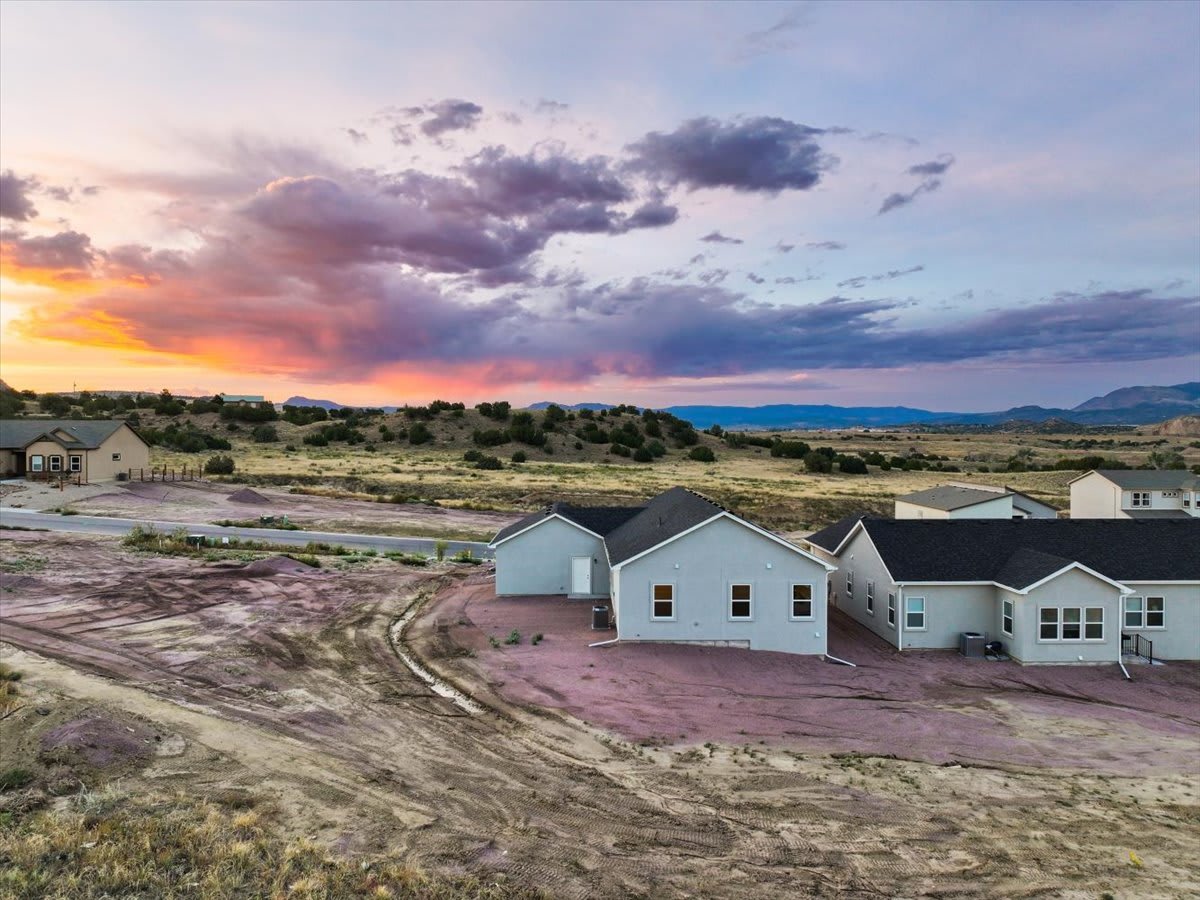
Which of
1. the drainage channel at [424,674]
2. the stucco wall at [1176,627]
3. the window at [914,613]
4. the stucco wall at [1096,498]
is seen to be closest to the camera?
the drainage channel at [424,674]

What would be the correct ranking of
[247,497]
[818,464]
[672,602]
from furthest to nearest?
[818,464] → [247,497] → [672,602]

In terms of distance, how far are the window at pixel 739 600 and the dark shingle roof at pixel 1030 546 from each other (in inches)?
204

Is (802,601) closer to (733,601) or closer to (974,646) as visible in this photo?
(733,601)

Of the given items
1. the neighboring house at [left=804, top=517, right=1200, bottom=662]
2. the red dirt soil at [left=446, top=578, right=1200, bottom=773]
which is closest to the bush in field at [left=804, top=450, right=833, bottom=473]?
the neighboring house at [left=804, top=517, right=1200, bottom=662]

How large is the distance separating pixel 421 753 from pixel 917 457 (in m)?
113

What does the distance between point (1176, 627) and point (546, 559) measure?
73.1 ft

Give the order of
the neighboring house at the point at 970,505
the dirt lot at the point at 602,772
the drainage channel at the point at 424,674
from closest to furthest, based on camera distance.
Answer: the dirt lot at the point at 602,772
the drainage channel at the point at 424,674
the neighboring house at the point at 970,505

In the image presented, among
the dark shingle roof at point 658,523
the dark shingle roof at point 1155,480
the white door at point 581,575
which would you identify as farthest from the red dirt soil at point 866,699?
the dark shingle roof at point 1155,480

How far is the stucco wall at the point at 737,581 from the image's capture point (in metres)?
23.0

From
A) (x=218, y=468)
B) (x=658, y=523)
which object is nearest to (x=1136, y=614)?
(x=658, y=523)

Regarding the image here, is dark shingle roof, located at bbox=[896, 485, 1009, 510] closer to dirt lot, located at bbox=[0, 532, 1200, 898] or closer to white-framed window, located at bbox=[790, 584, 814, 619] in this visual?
dirt lot, located at bbox=[0, 532, 1200, 898]

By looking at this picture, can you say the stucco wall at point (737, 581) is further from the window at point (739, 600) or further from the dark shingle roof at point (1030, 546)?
the dark shingle roof at point (1030, 546)

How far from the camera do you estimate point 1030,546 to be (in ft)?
81.8

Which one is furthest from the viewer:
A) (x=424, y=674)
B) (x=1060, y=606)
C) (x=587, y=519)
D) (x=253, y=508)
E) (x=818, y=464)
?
(x=818, y=464)
